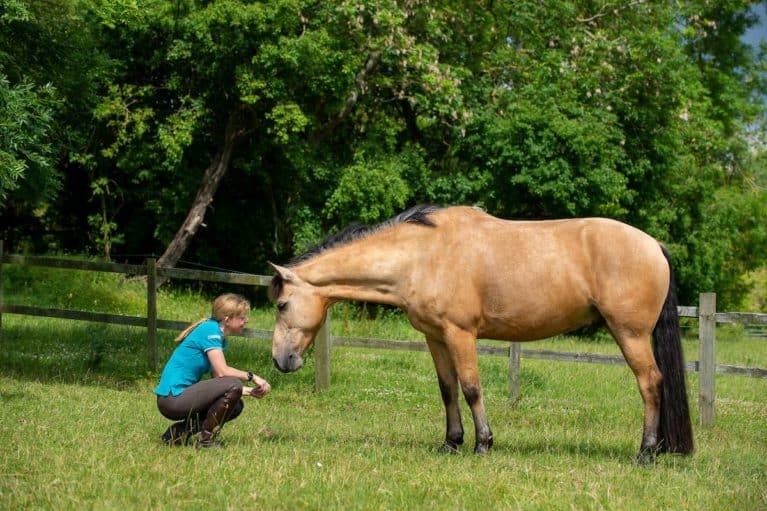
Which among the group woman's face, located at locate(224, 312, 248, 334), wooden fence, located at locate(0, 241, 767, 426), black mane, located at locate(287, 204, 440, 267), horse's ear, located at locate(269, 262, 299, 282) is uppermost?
black mane, located at locate(287, 204, 440, 267)

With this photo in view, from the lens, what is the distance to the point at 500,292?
7.49m

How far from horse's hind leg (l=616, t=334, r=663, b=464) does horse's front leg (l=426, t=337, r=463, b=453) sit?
1.39 m

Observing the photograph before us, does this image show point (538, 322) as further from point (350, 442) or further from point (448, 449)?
point (350, 442)

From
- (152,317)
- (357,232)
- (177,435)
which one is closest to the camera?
(177,435)

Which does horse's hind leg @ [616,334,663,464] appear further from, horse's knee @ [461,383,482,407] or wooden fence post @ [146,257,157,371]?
wooden fence post @ [146,257,157,371]

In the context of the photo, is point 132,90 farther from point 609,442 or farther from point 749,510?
point 749,510

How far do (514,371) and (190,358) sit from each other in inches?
200

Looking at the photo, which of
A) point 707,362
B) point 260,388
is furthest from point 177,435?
point 707,362

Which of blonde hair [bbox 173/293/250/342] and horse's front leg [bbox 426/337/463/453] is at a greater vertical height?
blonde hair [bbox 173/293/250/342]

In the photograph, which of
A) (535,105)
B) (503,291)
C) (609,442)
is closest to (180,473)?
(503,291)

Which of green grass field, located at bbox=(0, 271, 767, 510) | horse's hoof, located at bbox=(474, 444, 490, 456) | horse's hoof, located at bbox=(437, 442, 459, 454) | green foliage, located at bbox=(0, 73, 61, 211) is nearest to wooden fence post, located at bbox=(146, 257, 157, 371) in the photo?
green grass field, located at bbox=(0, 271, 767, 510)

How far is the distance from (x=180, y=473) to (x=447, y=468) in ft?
5.94

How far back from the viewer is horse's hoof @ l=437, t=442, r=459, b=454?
24.4 ft

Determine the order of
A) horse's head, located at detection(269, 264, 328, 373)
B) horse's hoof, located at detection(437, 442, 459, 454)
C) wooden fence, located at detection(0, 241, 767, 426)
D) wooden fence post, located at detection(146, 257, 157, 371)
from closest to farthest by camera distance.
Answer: horse's hoof, located at detection(437, 442, 459, 454)
horse's head, located at detection(269, 264, 328, 373)
wooden fence, located at detection(0, 241, 767, 426)
wooden fence post, located at detection(146, 257, 157, 371)
